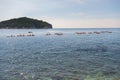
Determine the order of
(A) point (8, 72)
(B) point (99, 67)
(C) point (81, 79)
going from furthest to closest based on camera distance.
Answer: (B) point (99, 67), (A) point (8, 72), (C) point (81, 79)

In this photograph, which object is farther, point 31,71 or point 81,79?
point 31,71

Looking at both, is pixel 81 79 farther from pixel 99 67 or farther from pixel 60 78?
pixel 99 67

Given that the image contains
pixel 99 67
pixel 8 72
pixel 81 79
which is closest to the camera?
pixel 81 79

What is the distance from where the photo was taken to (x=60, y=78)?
26.8m

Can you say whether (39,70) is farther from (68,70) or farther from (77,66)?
(77,66)

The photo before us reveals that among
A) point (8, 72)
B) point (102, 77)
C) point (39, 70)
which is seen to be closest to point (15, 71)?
point (8, 72)

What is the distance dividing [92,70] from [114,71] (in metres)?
2.91

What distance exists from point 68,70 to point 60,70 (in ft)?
3.59

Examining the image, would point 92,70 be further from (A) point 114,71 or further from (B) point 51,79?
(B) point 51,79

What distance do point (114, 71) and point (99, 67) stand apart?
3353 mm


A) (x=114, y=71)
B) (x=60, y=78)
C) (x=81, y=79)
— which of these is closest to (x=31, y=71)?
(x=60, y=78)

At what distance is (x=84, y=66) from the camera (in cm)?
3478

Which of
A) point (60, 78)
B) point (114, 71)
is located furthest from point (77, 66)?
point (60, 78)

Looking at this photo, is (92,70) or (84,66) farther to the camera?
(84,66)
